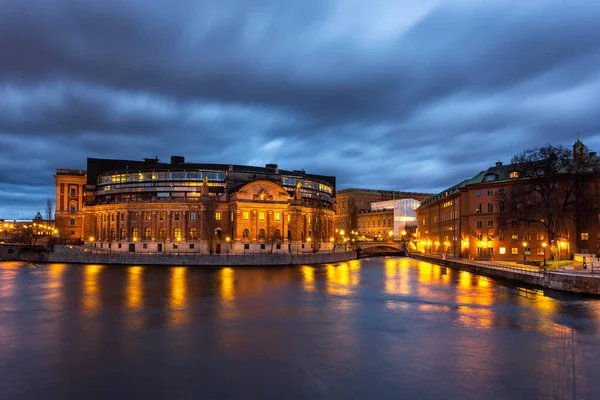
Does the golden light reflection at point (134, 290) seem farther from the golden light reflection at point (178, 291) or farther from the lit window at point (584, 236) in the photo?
the lit window at point (584, 236)

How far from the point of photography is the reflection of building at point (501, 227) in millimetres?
65125

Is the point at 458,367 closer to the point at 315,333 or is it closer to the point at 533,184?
the point at 315,333

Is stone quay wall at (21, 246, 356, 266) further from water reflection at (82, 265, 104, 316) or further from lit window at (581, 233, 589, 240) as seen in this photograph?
lit window at (581, 233, 589, 240)

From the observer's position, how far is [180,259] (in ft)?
278

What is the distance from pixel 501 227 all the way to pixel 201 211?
66.8 meters

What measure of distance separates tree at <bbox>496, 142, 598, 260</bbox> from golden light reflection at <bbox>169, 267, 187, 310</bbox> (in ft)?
139

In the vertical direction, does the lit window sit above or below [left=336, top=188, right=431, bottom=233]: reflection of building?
below

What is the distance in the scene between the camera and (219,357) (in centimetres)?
2348

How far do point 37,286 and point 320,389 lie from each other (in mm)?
45222

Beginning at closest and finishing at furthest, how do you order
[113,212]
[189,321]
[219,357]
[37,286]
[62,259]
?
1. [219,357]
2. [189,321]
3. [37,286]
4. [62,259]
5. [113,212]

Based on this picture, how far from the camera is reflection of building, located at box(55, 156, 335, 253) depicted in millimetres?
105062

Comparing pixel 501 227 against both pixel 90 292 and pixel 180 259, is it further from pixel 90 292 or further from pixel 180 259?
pixel 180 259

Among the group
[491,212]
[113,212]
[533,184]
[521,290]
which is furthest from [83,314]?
[113,212]

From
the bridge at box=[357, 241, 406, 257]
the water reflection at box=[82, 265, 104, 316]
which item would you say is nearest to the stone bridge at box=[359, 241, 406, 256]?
the bridge at box=[357, 241, 406, 257]
